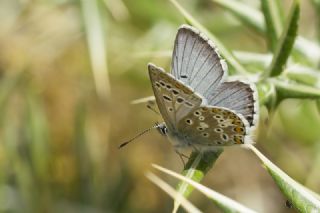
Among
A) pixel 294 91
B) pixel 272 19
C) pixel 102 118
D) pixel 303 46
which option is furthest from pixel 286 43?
pixel 102 118

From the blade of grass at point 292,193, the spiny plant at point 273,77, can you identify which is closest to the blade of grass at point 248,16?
the spiny plant at point 273,77

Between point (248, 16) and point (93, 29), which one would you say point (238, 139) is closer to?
point (248, 16)

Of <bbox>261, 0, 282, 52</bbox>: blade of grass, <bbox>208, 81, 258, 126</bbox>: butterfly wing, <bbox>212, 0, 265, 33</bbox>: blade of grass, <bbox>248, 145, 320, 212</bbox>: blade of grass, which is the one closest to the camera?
<bbox>248, 145, 320, 212</bbox>: blade of grass

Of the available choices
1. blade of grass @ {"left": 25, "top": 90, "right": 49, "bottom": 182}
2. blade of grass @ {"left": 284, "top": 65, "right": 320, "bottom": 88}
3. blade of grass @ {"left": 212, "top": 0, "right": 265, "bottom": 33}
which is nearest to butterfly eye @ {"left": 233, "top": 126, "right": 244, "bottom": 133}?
blade of grass @ {"left": 284, "top": 65, "right": 320, "bottom": 88}

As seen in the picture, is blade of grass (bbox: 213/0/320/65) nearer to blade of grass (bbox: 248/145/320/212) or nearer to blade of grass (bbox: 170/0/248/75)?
blade of grass (bbox: 170/0/248/75)

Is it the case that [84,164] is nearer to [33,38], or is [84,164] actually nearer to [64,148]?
[64,148]

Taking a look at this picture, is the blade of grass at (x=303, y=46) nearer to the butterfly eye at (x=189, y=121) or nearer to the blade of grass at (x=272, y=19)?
the blade of grass at (x=272, y=19)

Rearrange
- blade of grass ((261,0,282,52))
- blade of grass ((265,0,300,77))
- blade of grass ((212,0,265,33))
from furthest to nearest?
1. blade of grass ((212,0,265,33))
2. blade of grass ((261,0,282,52))
3. blade of grass ((265,0,300,77))

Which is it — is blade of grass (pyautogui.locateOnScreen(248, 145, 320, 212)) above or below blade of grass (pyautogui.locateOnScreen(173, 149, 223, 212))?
below
